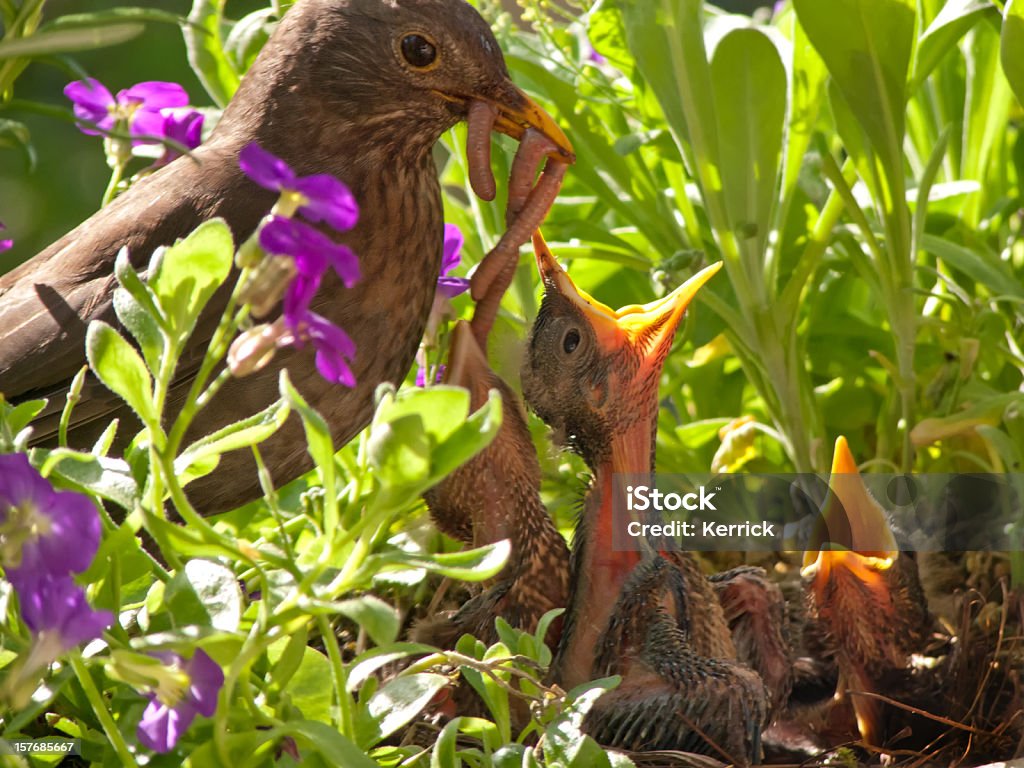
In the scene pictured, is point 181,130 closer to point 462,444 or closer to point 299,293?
point 299,293

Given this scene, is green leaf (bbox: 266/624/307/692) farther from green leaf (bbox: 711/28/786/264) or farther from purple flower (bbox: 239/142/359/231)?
green leaf (bbox: 711/28/786/264)

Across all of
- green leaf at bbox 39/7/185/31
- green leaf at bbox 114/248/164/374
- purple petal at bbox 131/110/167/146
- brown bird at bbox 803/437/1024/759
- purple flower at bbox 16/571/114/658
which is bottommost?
brown bird at bbox 803/437/1024/759

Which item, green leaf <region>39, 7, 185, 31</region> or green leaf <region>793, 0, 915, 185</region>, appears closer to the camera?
green leaf <region>39, 7, 185, 31</region>

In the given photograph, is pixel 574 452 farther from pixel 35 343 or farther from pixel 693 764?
pixel 35 343

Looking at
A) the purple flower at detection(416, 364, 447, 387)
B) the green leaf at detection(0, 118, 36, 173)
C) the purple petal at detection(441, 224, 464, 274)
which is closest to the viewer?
the green leaf at detection(0, 118, 36, 173)

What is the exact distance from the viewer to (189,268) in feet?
1.84

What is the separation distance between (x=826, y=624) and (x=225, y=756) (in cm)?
74

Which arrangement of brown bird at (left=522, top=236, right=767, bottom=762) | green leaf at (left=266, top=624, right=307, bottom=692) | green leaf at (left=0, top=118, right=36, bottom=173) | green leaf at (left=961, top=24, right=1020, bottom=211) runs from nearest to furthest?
green leaf at (left=266, top=624, right=307, bottom=692), green leaf at (left=0, top=118, right=36, bottom=173), brown bird at (left=522, top=236, right=767, bottom=762), green leaf at (left=961, top=24, right=1020, bottom=211)

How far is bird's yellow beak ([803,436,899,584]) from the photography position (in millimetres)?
1146

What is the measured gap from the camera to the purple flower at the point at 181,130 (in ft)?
3.92

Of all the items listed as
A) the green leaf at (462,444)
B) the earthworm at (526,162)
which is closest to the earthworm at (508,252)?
the earthworm at (526,162)

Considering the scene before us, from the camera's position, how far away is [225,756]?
55 cm

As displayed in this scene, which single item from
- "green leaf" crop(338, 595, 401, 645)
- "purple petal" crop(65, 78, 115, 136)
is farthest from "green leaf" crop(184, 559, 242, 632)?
"purple petal" crop(65, 78, 115, 136)

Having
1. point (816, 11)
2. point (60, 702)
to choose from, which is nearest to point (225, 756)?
point (60, 702)
